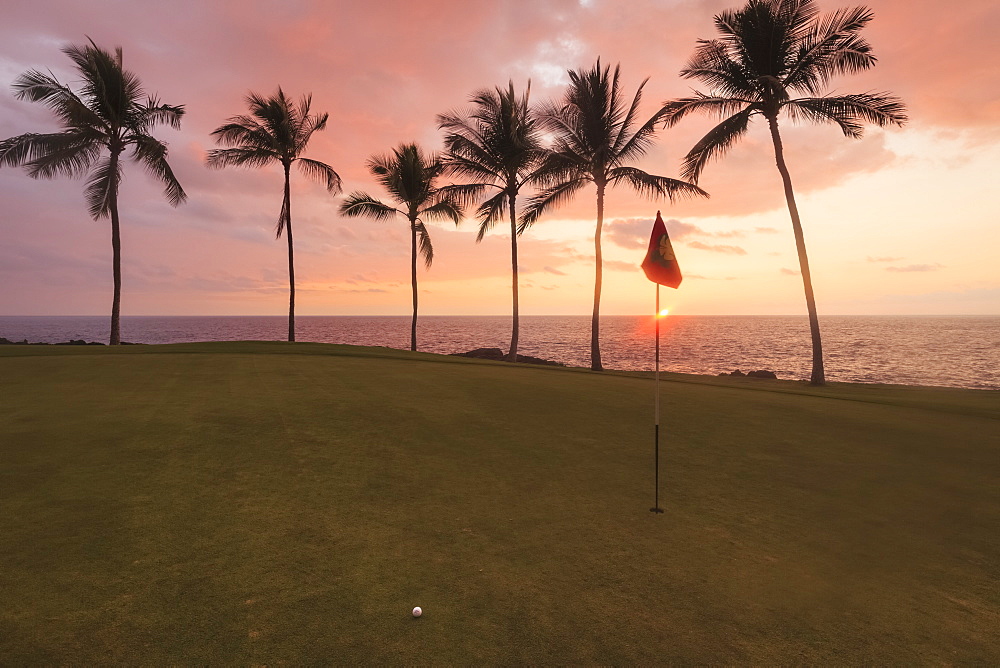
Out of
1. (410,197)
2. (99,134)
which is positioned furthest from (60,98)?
(410,197)

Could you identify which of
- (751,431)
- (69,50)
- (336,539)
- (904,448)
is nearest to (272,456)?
(336,539)

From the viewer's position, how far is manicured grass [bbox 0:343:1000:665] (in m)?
3.91

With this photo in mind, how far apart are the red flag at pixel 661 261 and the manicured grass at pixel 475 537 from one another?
10.1 ft

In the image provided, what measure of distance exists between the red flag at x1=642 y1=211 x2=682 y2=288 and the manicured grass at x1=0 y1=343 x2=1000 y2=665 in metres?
3.07

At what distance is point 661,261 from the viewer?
773cm

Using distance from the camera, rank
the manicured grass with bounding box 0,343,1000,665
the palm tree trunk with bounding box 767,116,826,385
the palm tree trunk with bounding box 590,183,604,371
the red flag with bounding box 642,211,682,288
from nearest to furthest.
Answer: the manicured grass with bounding box 0,343,1000,665, the red flag with bounding box 642,211,682,288, the palm tree trunk with bounding box 767,116,826,385, the palm tree trunk with bounding box 590,183,604,371

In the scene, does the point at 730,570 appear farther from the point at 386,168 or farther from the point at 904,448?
the point at 386,168

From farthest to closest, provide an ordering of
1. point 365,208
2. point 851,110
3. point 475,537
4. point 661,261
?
1. point 365,208
2. point 851,110
3. point 661,261
4. point 475,537

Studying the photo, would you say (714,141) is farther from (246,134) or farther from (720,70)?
(246,134)

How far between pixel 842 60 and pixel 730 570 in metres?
25.7

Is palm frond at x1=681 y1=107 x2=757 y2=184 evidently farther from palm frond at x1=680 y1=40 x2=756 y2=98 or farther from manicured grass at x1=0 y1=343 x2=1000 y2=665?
manicured grass at x1=0 y1=343 x2=1000 y2=665

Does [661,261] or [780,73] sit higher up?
[780,73]

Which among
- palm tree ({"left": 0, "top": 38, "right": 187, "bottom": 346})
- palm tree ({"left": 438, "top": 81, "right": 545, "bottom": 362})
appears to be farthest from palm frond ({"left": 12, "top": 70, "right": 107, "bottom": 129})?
palm tree ({"left": 438, "top": 81, "right": 545, "bottom": 362})

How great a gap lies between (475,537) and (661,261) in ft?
15.9
